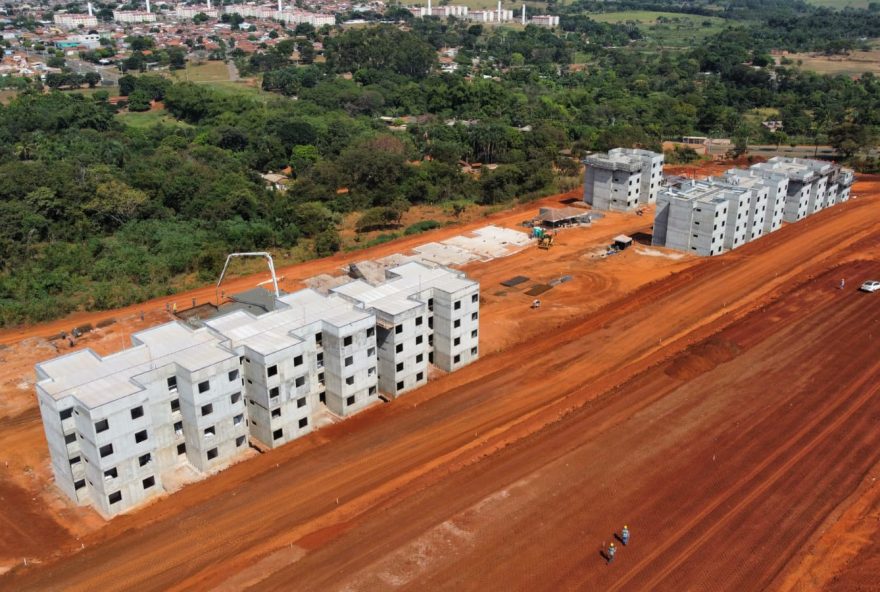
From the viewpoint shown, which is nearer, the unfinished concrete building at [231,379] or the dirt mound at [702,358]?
the unfinished concrete building at [231,379]

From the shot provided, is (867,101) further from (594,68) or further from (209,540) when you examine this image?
(209,540)

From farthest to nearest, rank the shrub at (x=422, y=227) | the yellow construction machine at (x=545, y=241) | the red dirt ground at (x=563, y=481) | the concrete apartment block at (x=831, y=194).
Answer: the concrete apartment block at (x=831, y=194) → the shrub at (x=422, y=227) → the yellow construction machine at (x=545, y=241) → the red dirt ground at (x=563, y=481)

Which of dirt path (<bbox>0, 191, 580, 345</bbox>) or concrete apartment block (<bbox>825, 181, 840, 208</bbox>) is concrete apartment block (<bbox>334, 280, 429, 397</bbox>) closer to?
dirt path (<bbox>0, 191, 580, 345</bbox>)

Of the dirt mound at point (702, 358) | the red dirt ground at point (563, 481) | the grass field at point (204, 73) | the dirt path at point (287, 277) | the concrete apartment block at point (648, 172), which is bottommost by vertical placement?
the red dirt ground at point (563, 481)

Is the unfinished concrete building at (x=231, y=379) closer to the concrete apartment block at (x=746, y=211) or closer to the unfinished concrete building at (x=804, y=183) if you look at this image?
the concrete apartment block at (x=746, y=211)

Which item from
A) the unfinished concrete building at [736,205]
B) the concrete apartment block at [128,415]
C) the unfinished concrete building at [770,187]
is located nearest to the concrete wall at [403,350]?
the concrete apartment block at [128,415]

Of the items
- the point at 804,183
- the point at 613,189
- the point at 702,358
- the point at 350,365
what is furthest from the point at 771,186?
the point at 350,365

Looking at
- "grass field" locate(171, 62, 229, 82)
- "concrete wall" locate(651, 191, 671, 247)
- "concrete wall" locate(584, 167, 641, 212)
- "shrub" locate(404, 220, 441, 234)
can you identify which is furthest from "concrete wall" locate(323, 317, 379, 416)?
"grass field" locate(171, 62, 229, 82)

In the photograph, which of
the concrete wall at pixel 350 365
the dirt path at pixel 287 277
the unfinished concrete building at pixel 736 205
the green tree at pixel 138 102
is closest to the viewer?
the concrete wall at pixel 350 365
